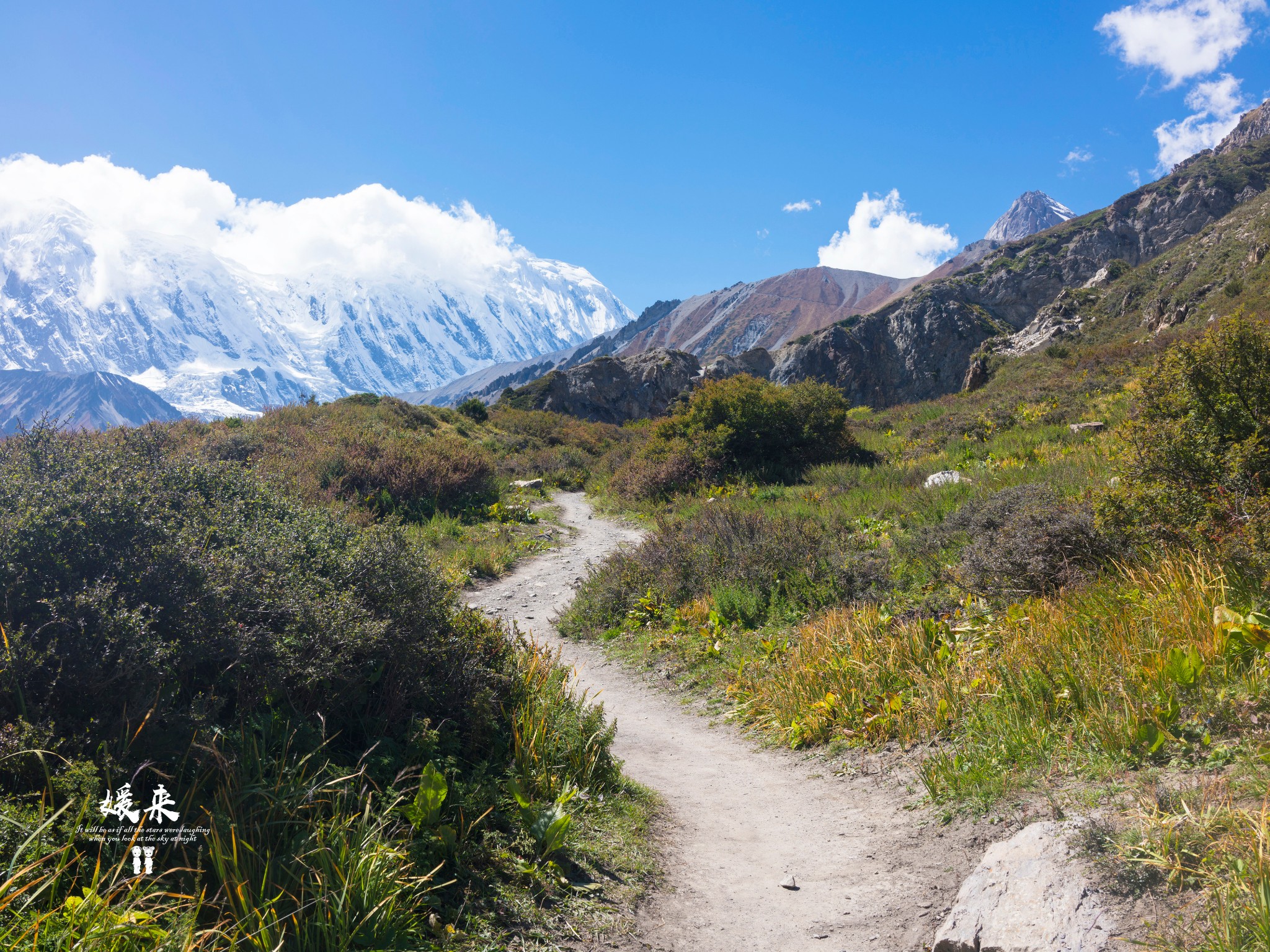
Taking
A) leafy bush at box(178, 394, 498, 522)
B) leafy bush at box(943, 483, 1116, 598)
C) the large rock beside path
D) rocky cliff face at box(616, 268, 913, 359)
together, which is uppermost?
rocky cliff face at box(616, 268, 913, 359)

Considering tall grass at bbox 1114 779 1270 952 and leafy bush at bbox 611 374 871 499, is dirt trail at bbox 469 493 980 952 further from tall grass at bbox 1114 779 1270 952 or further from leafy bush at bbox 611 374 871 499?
leafy bush at bbox 611 374 871 499

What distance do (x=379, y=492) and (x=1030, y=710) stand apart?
42.6 feet

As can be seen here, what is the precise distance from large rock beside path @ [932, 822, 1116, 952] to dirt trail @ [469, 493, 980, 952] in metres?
0.24

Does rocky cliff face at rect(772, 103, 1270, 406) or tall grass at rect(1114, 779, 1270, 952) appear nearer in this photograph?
tall grass at rect(1114, 779, 1270, 952)

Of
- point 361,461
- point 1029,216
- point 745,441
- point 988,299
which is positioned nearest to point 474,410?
point 361,461

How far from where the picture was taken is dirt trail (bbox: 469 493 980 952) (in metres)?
2.79

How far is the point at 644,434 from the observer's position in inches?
1093

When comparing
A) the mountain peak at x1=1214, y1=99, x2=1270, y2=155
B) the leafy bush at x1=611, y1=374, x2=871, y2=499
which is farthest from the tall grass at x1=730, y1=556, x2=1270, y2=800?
the mountain peak at x1=1214, y1=99, x2=1270, y2=155

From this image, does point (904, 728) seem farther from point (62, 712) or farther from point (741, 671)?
point (62, 712)

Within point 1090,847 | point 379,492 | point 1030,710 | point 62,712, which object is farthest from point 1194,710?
point 379,492

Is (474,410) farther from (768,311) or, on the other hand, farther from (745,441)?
(768,311)

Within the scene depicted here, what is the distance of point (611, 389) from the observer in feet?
152

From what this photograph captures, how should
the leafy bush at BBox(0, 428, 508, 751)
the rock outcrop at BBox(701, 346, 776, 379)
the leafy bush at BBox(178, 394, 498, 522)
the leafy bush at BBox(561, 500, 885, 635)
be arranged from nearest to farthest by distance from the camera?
1. the leafy bush at BBox(0, 428, 508, 751)
2. the leafy bush at BBox(561, 500, 885, 635)
3. the leafy bush at BBox(178, 394, 498, 522)
4. the rock outcrop at BBox(701, 346, 776, 379)

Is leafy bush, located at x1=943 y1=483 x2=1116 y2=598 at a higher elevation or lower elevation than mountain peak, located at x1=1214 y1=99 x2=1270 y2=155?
lower
